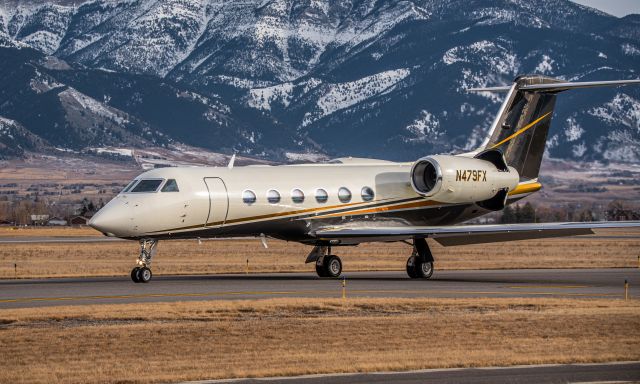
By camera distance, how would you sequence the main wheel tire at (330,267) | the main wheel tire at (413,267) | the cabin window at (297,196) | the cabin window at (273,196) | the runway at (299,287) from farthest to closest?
the main wheel tire at (330,267) → the main wheel tire at (413,267) → the cabin window at (297,196) → the cabin window at (273,196) → the runway at (299,287)

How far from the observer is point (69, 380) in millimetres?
20422

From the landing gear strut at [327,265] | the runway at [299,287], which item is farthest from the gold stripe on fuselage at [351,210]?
the runway at [299,287]

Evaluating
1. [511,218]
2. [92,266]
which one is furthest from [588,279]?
[511,218]

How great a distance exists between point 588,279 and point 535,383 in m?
22.0

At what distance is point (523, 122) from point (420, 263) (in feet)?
23.2

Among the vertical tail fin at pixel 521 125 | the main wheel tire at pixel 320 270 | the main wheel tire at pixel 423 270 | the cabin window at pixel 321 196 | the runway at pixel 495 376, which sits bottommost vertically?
the runway at pixel 495 376

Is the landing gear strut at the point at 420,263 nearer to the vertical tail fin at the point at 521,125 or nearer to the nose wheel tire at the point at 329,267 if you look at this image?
the nose wheel tire at the point at 329,267

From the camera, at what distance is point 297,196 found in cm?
4081

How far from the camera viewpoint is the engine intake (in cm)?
4197

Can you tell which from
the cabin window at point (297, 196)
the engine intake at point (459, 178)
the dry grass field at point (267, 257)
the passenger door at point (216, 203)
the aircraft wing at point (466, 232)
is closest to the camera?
the passenger door at point (216, 203)

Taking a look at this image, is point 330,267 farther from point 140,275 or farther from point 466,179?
point 140,275

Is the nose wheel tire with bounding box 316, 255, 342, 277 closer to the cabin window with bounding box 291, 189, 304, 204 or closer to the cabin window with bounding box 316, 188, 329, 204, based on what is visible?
the cabin window with bounding box 316, 188, 329, 204

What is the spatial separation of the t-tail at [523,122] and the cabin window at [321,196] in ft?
21.0

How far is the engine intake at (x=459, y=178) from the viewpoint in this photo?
138 feet
